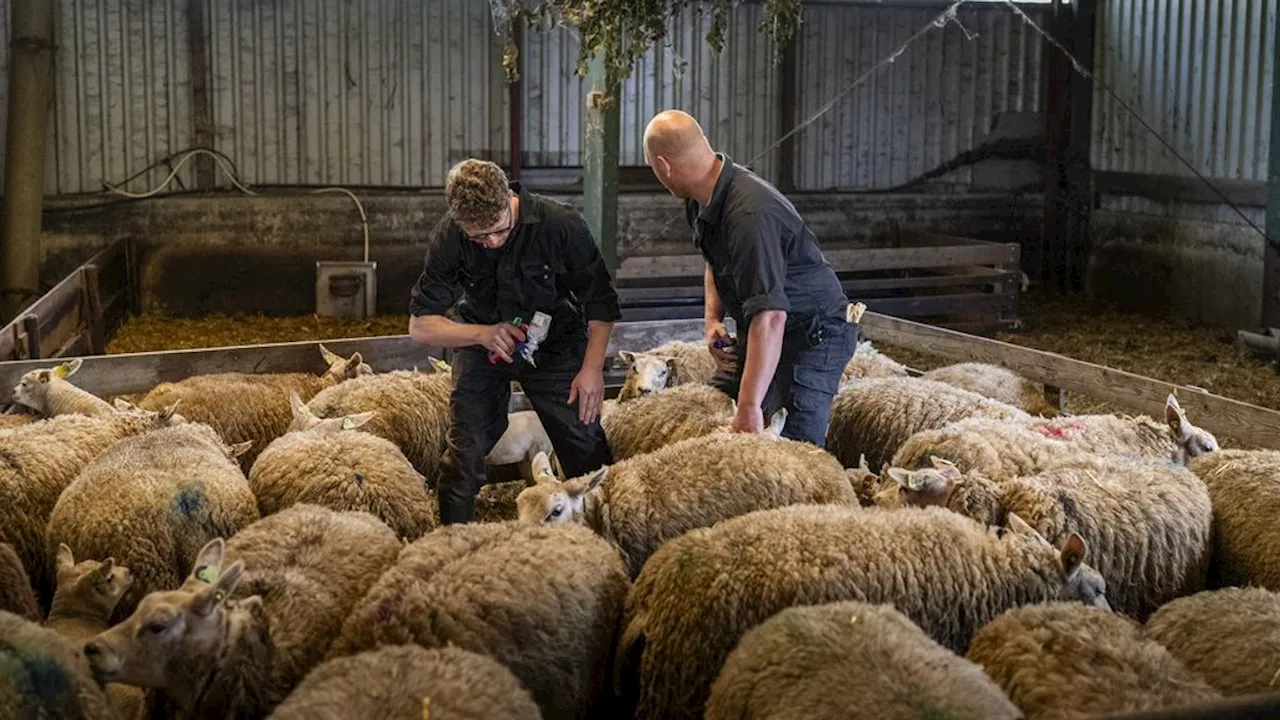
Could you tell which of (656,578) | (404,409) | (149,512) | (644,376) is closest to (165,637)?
(149,512)

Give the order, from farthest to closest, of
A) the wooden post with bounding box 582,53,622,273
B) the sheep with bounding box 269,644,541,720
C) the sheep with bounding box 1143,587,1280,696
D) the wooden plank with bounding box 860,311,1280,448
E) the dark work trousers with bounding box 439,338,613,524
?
the wooden post with bounding box 582,53,622,273
the wooden plank with bounding box 860,311,1280,448
the dark work trousers with bounding box 439,338,613,524
the sheep with bounding box 1143,587,1280,696
the sheep with bounding box 269,644,541,720

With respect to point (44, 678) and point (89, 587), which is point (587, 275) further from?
point (44, 678)

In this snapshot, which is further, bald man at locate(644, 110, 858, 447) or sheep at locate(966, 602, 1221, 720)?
bald man at locate(644, 110, 858, 447)

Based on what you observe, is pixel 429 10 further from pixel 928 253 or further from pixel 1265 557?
pixel 1265 557

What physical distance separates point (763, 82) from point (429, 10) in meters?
3.64

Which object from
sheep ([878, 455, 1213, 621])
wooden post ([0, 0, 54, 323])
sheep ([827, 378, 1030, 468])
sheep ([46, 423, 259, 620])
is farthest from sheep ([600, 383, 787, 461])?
wooden post ([0, 0, 54, 323])

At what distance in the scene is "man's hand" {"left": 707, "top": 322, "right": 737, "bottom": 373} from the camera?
7004 mm

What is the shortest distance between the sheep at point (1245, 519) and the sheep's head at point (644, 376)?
125 inches

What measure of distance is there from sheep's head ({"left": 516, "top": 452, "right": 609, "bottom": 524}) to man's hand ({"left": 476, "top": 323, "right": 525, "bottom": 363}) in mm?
993

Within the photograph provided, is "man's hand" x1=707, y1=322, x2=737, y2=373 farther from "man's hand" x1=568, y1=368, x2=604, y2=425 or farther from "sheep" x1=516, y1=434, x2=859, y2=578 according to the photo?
"sheep" x1=516, y1=434, x2=859, y2=578

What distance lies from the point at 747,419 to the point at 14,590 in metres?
2.88

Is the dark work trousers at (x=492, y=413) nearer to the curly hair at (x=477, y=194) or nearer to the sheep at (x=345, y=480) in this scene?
the sheep at (x=345, y=480)

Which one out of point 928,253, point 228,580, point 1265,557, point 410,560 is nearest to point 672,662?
point 410,560

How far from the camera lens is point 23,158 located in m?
12.5
